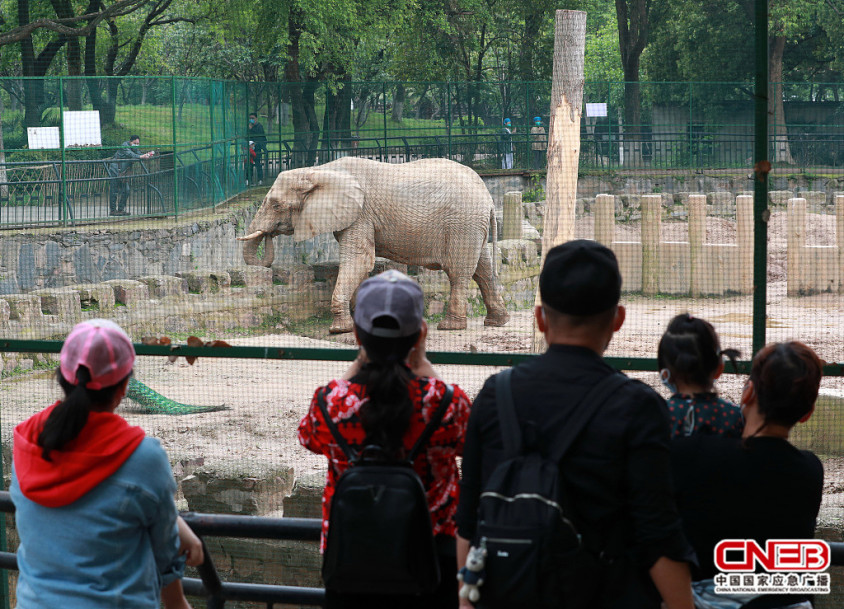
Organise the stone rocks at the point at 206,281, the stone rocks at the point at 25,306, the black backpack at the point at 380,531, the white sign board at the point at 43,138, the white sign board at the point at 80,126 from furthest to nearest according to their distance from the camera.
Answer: the white sign board at the point at 80,126
the white sign board at the point at 43,138
the stone rocks at the point at 25,306
the stone rocks at the point at 206,281
the black backpack at the point at 380,531

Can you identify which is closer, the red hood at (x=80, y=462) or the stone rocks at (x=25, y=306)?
the red hood at (x=80, y=462)

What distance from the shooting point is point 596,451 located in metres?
1.59

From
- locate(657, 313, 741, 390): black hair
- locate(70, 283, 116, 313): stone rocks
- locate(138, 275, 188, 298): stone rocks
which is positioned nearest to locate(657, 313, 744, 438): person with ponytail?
locate(657, 313, 741, 390): black hair

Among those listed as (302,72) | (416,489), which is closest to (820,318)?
(302,72)

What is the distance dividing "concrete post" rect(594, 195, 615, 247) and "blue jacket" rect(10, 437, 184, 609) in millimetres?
6620

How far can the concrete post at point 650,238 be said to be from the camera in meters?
7.55

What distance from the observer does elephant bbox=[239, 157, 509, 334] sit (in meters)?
9.80

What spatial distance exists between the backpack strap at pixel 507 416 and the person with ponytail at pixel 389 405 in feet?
0.69

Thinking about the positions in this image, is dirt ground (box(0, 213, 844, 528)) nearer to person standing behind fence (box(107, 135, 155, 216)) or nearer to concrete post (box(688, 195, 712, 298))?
concrete post (box(688, 195, 712, 298))

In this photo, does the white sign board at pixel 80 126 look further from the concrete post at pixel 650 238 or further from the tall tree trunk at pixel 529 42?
the concrete post at pixel 650 238

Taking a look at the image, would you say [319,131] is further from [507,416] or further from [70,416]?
[507,416]

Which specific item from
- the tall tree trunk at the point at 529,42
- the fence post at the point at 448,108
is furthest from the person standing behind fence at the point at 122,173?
the tall tree trunk at the point at 529,42

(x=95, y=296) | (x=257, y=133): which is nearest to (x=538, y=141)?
(x=257, y=133)

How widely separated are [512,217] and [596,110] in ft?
14.4
